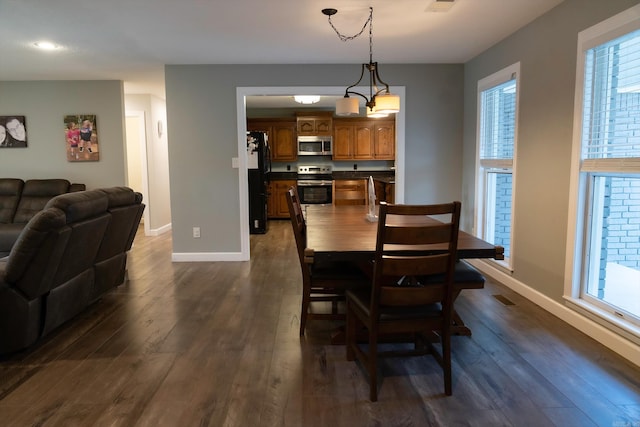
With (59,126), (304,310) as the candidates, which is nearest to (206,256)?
(304,310)

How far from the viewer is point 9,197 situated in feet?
16.4

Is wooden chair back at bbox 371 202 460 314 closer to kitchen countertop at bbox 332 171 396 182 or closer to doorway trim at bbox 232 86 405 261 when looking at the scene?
doorway trim at bbox 232 86 405 261

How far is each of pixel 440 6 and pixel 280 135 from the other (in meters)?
5.51

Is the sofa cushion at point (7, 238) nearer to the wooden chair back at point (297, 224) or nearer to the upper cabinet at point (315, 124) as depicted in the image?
Answer: the wooden chair back at point (297, 224)

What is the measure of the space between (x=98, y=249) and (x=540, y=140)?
3.54 metres

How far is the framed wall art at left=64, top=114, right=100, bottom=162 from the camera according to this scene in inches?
211

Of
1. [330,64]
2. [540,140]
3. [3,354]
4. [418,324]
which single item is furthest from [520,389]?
[330,64]

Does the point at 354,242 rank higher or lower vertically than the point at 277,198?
higher

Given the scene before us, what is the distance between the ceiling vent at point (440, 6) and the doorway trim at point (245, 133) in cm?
167

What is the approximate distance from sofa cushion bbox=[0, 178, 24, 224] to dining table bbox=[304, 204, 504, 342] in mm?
4049

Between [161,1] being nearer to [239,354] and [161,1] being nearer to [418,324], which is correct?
[239,354]

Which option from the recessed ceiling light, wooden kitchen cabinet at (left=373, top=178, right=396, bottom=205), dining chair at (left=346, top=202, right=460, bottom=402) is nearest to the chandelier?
dining chair at (left=346, top=202, right=460, bottom=402)

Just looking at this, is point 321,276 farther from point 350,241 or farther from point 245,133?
point 245,133

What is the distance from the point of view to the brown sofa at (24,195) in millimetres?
4930
